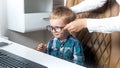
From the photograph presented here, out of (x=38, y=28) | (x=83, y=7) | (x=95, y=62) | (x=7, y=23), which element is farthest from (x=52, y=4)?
(x=95, y=62)

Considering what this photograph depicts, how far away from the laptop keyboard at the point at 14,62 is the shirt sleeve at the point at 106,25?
1.11 feet

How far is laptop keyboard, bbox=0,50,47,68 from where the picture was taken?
2.87ft

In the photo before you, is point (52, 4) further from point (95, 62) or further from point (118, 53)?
point (118, 53)

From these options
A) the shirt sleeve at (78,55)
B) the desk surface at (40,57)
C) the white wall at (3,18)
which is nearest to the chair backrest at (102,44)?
the shirt sleeve at (78,55)

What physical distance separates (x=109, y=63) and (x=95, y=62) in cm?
11

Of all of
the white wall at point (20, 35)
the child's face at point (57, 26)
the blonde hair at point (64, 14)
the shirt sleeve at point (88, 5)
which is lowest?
the white wall at point (20, 35)

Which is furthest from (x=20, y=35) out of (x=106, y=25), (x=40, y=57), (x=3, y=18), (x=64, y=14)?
(x=106, y=25)

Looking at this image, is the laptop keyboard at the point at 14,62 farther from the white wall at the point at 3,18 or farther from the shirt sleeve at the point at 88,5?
the white wall at the point at 3,18

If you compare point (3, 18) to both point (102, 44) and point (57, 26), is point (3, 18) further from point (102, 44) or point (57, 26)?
point (102, 44)

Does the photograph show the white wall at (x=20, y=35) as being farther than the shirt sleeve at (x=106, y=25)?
Yes

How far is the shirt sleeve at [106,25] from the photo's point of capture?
99 centimetres

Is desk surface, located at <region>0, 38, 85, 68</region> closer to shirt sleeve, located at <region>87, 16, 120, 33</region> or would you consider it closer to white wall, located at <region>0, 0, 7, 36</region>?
shirt sleeve, located at <region>87, 16, 120, 33</region>

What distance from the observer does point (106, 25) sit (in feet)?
3.34

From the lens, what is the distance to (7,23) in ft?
6.27
